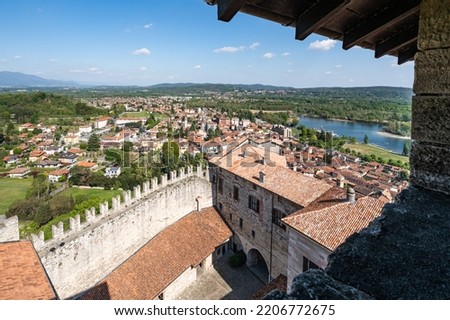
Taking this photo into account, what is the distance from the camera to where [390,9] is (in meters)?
2.20

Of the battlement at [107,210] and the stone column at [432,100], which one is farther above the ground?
the stone column at [432,100]

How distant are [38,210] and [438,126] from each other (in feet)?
→ 114

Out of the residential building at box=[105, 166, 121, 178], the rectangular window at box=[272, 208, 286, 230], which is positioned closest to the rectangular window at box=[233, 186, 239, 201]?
the rectangular window at box=[272, 208, 286, 230]

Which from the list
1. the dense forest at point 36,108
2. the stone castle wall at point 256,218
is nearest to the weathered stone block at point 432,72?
the stone castle wall at point 256,218

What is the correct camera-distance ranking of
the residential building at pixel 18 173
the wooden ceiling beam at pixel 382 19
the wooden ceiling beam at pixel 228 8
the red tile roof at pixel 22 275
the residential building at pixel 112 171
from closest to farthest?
the wooden ceiling beam at pixel 228 8 < the wooden ceiling beam at pixel 382 19 < the red tile roof at pixel 22 275 < the residential building at pixel 112 171 < the residential building at pixel 18 173

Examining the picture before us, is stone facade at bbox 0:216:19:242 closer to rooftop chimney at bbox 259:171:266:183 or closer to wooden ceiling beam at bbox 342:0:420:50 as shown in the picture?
rooftop chimney at bbox 259:171:266:183

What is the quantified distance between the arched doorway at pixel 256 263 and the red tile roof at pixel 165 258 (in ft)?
5.43

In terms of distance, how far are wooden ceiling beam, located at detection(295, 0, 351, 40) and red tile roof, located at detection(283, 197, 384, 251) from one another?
815cm

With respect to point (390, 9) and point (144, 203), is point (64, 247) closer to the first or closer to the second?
point (144, 203)

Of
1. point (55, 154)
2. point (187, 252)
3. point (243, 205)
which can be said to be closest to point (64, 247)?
point (187, 252)

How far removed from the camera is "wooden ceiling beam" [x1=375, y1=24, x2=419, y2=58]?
8.77 ft

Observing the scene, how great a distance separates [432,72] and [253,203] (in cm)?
1351

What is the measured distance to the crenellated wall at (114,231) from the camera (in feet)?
35.1

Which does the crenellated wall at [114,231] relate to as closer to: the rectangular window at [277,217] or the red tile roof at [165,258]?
the red tile roof at [165,258]
